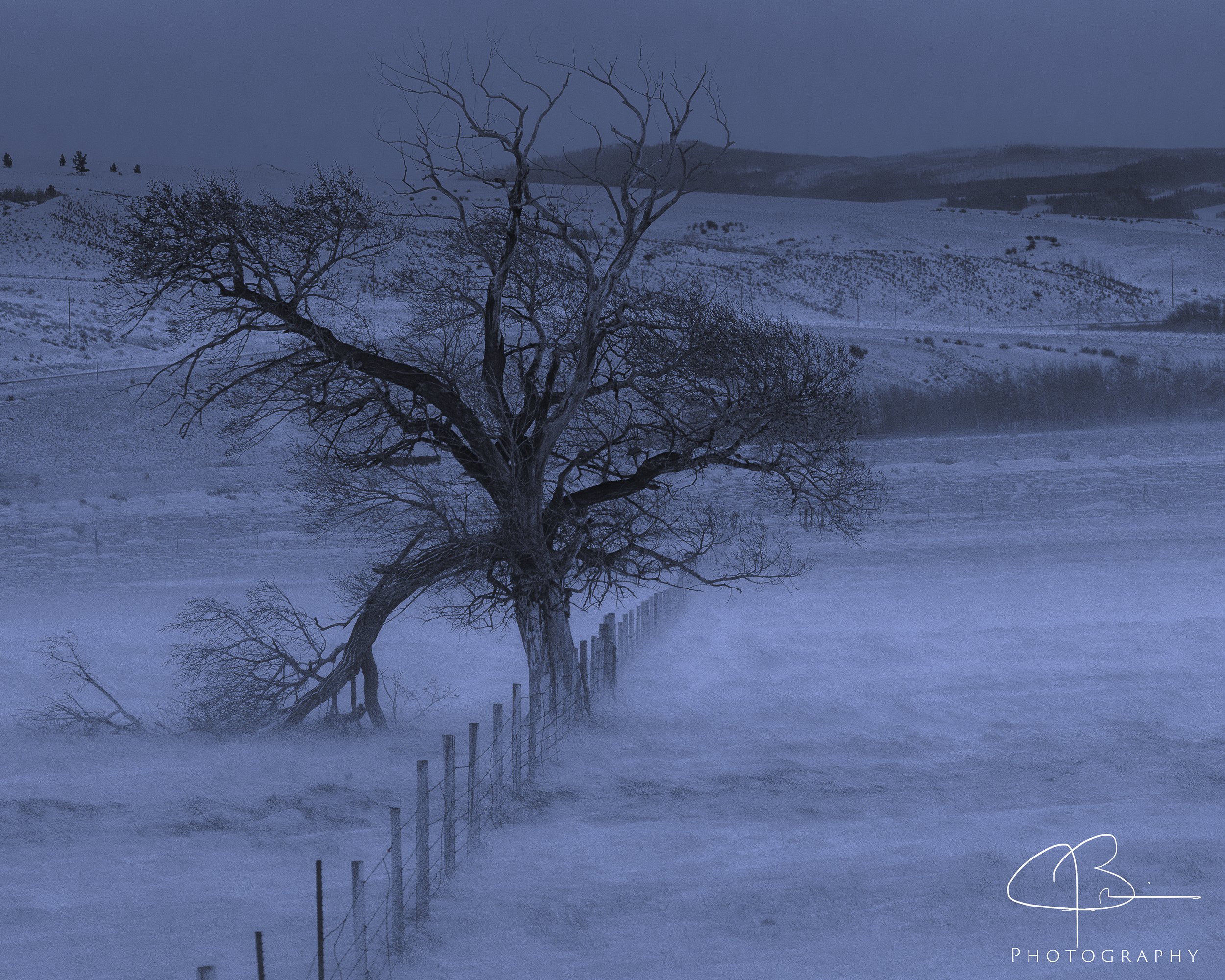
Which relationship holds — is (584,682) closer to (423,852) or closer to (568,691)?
(568,691)

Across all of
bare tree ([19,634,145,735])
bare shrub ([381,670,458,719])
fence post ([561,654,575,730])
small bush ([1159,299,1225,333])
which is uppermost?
small bush ([1159,299,1225,333])

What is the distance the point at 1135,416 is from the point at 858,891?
145 feet

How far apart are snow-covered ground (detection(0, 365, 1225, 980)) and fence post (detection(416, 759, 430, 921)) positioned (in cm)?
20

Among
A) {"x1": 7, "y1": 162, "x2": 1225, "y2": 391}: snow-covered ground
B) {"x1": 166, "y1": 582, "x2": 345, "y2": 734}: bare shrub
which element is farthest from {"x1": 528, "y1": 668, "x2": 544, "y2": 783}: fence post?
{"x1": 7, "y1": 162, "x2": 1225, "y2": 391}: snow-covered ground

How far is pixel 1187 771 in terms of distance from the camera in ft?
36.6

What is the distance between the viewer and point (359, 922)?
23.3ft

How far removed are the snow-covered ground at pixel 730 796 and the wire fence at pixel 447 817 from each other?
19 cm

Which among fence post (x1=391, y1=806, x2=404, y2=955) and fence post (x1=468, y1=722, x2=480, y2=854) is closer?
fence post (x1=391, y1=806, x2=404, y2=955)

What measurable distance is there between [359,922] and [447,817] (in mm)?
1403

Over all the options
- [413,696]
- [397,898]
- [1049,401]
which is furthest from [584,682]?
[1049,401]

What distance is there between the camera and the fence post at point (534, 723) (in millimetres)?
10859

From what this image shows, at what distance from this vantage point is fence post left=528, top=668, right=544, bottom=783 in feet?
35.6

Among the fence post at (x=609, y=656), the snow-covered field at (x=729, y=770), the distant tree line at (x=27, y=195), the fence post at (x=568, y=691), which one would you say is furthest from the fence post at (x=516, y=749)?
the distant tree line at (x=27, y=195)

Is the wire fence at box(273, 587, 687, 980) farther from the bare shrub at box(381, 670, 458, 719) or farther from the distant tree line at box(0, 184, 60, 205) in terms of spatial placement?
the distant tree line at box(0, 184, 60, 205)
